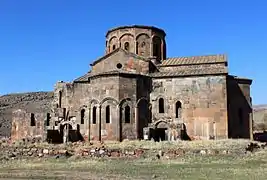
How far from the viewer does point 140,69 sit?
24391 millimetres

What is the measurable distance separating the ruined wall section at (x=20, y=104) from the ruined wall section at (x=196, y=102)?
36.4 ft

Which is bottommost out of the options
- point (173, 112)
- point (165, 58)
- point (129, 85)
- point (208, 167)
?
point (208, 167)

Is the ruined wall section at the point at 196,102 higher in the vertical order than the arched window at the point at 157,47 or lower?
lower

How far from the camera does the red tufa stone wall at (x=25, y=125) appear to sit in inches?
987

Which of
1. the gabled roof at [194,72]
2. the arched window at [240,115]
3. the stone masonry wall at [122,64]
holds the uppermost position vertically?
the stone masonry wall at [122,64]

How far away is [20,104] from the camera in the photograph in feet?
107

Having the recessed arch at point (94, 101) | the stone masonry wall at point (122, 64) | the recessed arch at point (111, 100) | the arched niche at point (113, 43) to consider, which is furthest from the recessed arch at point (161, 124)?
the arched niche at point (113, 43)

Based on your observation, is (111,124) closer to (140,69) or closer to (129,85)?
(129,85)

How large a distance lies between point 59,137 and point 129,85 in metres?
5.32

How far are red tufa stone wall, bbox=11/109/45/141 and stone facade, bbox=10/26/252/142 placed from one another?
95cm

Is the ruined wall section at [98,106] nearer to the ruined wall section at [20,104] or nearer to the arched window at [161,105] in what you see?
the arched window at [161,105]

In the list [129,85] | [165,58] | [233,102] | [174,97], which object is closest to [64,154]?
[129,85]

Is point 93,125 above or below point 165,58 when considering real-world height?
below

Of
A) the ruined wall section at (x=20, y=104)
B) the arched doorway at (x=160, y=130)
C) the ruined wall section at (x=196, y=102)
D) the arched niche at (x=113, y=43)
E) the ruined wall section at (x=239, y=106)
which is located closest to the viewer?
the ruined wall section at (x=196, y=102)
